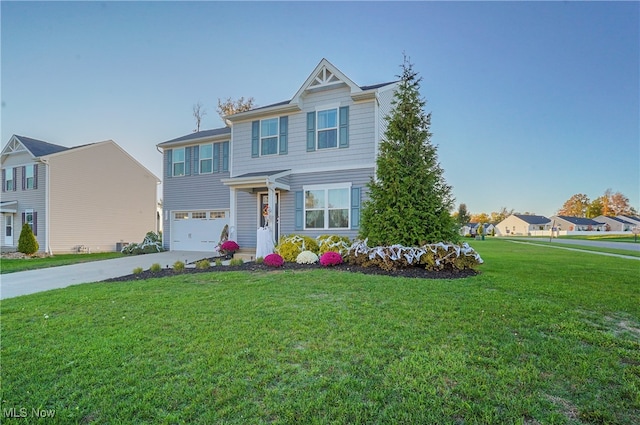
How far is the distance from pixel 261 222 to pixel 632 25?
590 inches

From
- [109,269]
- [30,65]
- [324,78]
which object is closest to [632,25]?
[324,78]

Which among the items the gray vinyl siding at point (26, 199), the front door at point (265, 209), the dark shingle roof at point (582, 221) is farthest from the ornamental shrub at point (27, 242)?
the dark shingle roof at point (582, 221)

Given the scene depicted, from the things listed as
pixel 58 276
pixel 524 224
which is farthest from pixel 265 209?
pixel 524 224

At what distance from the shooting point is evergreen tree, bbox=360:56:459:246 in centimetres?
833

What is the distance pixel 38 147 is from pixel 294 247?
1958cm

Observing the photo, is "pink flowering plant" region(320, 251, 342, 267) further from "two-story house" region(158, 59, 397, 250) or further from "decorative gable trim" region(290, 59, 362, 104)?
"decorative gable trim" region(290, 59, 362, 104)

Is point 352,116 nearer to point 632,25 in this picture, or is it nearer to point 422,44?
point 422,44

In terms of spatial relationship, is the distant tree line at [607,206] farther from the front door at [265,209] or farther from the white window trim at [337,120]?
the front door at [265,209]

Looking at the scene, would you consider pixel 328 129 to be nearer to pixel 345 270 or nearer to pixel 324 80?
pixel 324 80

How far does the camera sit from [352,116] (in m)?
11.5

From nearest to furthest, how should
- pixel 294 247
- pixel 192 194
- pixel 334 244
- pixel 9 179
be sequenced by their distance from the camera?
pixel 334 244 → pixel 294 247 → pixel 192 194 → pixel 9 179

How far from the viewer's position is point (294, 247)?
10188 millimetres

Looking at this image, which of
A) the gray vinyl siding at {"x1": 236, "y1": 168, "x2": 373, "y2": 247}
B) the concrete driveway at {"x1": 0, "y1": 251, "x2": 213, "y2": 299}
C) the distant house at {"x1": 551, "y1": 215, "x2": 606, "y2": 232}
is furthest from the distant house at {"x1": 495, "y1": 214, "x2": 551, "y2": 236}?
the concrete driveway at {"x1": 0, "y1": 251, "x2": 213, "y2": 299}

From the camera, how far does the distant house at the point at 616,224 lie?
6119 cm
